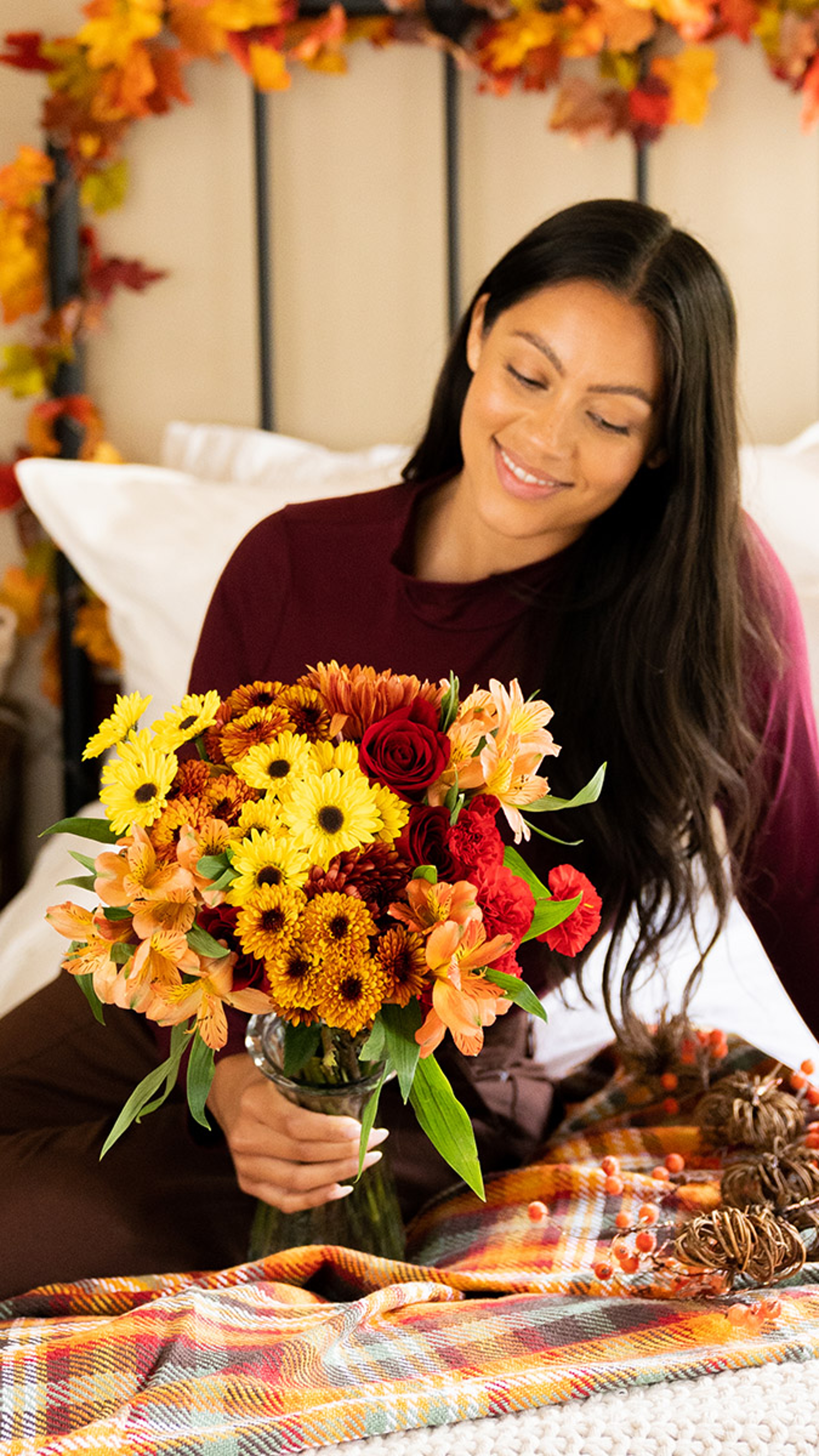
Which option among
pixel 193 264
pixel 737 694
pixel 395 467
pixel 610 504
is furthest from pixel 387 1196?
pixel 193 264

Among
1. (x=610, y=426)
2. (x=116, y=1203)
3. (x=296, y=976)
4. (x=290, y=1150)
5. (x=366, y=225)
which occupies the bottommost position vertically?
(x=116, y=1203)

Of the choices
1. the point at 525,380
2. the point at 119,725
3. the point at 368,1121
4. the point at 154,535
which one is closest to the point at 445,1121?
the point at 368,1121

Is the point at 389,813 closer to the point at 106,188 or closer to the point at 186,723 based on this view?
the point at 186,723

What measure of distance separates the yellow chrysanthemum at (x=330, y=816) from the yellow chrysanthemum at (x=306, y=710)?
0.06 m

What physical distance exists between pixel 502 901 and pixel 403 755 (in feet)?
0.27

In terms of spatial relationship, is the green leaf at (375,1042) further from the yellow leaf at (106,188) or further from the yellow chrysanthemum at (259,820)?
the yellow leaf at (106,188)

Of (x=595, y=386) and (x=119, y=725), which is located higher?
(x=595, y=386)

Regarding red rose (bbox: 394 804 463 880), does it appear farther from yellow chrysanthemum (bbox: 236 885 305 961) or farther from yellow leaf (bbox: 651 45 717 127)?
yellow leaf (bbox: 651 45 717 127)

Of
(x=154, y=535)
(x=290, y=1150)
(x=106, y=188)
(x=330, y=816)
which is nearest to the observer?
(x=330, y=816)

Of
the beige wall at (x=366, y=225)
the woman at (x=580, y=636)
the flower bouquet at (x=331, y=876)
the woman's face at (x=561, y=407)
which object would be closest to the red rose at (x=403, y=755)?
the flower bouquet at (x=331, y=876)

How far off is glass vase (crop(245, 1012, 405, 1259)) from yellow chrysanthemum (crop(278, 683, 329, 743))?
0.21m

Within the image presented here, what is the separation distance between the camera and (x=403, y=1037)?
0.67 m

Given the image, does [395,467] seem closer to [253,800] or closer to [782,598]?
[782,598]

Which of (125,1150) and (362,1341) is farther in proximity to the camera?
(125,1150)
